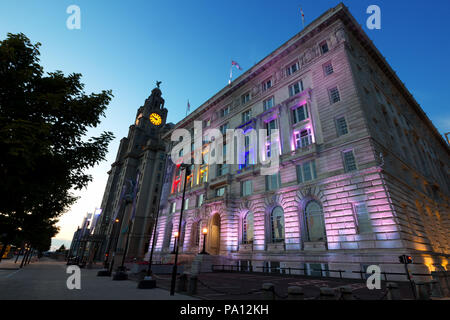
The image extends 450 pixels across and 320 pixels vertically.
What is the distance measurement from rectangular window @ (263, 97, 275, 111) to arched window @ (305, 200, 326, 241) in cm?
1681

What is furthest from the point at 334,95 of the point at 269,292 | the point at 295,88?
the point at 269,292

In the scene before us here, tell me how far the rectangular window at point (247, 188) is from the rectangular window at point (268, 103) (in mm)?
12274

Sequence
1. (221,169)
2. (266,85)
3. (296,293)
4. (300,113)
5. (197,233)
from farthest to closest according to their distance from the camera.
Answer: (221,169) < (197,233) < (266,85) < (300,113) < (296,293)

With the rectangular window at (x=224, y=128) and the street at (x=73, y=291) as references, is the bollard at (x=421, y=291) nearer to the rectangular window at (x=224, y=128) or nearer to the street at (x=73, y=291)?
the street at (x=73, y=291)

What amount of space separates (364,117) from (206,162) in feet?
89.1

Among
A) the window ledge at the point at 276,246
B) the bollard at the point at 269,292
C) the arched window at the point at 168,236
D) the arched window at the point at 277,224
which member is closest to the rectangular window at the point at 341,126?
the arched window at the point at 277,224

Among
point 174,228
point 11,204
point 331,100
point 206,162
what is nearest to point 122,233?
point 174,228

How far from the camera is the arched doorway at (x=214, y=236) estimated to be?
34312 mm

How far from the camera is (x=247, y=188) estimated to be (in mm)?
32281

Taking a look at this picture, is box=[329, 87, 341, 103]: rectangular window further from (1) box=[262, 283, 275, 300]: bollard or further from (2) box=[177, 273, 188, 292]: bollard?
(2) box=[177, 273, 188, 292]: bollard

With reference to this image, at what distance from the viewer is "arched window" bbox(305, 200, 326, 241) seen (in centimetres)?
2302

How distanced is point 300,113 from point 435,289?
2281cm

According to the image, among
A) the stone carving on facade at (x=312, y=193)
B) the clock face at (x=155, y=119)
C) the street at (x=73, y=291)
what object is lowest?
the street at (x=73, y=291)

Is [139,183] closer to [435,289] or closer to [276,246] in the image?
[276,246]
